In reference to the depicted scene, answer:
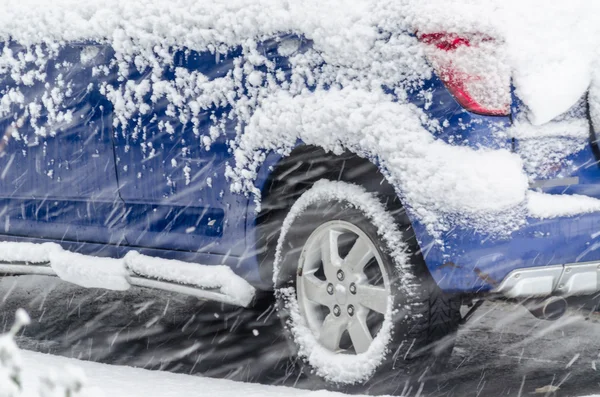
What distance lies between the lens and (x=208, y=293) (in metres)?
4.39

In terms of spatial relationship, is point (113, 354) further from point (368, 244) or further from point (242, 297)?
point (368, 244)

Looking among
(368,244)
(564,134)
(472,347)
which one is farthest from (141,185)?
(564,134)

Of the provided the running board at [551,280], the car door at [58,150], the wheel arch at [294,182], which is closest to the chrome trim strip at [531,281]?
the running board at [551,280]

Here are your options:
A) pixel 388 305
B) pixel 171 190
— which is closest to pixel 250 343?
pixel 171 190

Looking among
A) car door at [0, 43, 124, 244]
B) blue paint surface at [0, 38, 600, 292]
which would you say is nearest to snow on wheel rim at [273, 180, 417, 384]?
blue paint surface at [0, 38, 600, 292]

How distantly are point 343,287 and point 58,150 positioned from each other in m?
1.89

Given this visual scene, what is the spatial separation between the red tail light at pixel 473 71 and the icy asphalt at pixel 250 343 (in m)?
1.08

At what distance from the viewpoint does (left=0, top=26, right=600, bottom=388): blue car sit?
3.50 metres

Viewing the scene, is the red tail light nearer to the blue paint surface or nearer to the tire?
the blue paint surface

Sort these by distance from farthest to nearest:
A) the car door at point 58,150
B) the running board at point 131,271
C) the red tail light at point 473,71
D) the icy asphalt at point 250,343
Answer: the car door at point 58,150, the running board at point 131,271, the icy asphalt at point 250,343, the red tail light at point 473,71

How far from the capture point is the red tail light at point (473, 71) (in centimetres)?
343

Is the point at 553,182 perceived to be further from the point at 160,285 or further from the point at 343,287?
the point at 160,285

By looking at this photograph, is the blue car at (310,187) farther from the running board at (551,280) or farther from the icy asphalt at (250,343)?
the icy asphalt at (250,343)

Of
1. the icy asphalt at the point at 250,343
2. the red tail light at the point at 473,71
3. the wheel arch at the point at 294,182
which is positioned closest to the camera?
the red tail light at the point at 473,71
